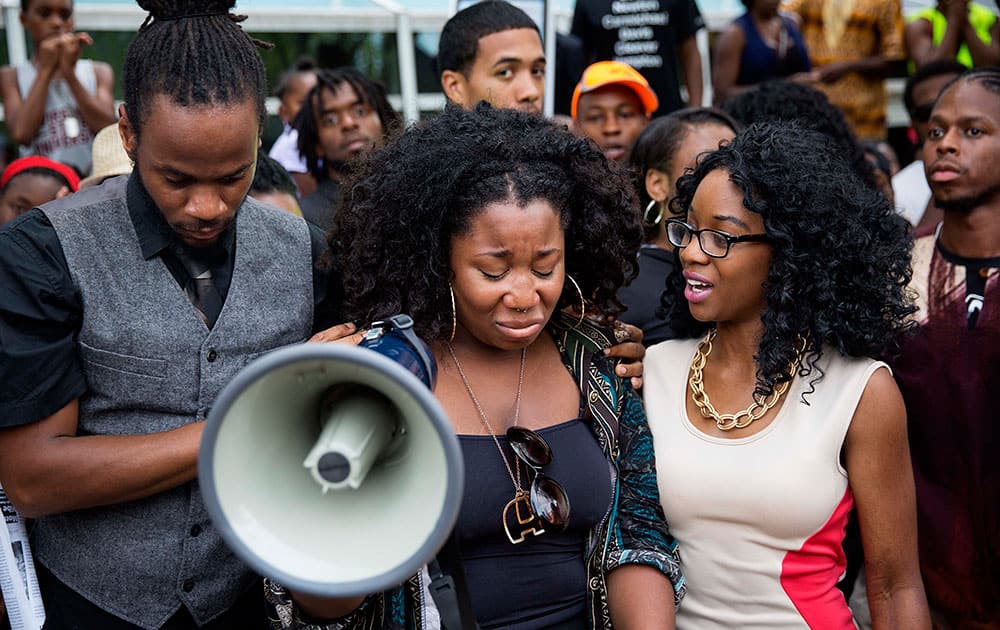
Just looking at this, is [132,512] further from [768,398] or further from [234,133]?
[768,398]

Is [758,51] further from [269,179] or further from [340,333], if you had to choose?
[340,333]

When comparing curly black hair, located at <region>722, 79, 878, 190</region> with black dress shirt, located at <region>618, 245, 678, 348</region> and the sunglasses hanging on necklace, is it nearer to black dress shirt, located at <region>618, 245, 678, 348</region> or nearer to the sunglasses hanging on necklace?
black dress shirt, located at <region>618, 245, 678, 348</region>

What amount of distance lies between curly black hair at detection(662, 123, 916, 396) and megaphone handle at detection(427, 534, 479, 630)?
111 cm

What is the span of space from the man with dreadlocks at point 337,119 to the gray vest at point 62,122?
1361 mm

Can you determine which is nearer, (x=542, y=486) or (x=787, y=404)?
(x=542, y=486)

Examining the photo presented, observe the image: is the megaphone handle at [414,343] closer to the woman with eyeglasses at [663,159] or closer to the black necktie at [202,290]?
the black necktie at [202,290]

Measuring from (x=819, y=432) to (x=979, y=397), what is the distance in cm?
79

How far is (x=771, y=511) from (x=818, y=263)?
2.30 ft

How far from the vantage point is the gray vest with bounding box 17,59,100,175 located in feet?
19.7

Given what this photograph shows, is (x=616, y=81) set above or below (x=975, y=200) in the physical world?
above

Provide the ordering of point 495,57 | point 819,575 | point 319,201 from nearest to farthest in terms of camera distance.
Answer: point 819,575 → point 495,57 → point 319,201

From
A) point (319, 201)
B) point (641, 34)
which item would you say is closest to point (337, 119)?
point (319, 201)

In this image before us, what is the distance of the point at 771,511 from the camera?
279 cm

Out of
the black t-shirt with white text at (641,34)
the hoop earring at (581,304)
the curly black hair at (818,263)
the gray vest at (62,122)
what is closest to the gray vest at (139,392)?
the hoop earring at (581,304)
